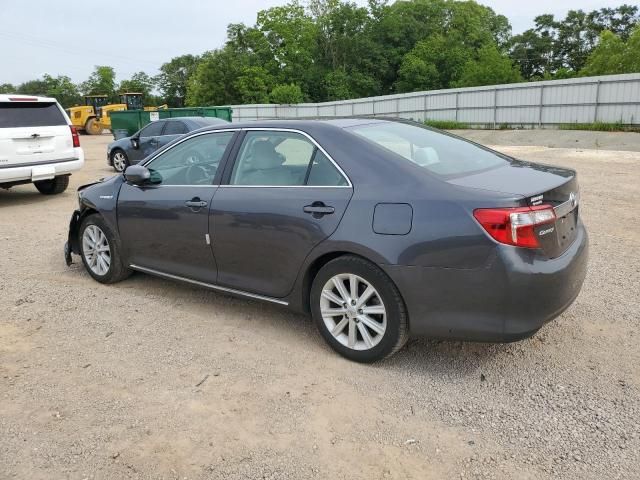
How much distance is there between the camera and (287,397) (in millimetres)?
3346

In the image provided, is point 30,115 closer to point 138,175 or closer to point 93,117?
point 138,175

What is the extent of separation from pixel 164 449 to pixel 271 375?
897mm

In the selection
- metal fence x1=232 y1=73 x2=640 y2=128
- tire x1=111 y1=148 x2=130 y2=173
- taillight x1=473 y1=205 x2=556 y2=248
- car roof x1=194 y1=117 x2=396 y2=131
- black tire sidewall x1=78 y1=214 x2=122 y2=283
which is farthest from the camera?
metal fence x1=232 y1=73 x2=640 y2=128

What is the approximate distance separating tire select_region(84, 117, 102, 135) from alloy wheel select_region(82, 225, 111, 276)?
3460 centimetres

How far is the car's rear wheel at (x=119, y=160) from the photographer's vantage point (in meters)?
15.0

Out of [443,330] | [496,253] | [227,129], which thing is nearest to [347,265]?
[443,330]

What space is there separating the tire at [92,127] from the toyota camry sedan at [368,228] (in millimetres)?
35343

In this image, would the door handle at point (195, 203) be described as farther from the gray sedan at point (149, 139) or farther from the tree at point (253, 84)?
the tree at point (253, 84)

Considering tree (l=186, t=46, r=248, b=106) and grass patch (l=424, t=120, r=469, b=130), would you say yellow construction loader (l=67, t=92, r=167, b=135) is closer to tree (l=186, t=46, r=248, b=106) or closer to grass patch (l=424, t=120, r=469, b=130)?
grass patch (l=424, t=120, r=469, b=130)

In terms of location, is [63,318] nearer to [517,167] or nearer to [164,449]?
[164,449]

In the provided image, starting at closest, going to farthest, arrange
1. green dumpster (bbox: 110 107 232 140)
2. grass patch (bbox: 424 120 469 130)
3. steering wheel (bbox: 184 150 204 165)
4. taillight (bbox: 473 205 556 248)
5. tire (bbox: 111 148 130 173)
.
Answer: taillight (bbox: 473 205 556 248) → steering wheel (bbox: 184 150 204 165) → tire (bbox: 111 148 130 173) → green dumpster (bbox: 110 107 232 140) → grass patch (bbox: 424 120 469 130)

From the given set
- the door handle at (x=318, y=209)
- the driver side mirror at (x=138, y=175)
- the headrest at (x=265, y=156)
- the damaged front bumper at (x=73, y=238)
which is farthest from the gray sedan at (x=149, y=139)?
the door handle at (x=318, y=209)

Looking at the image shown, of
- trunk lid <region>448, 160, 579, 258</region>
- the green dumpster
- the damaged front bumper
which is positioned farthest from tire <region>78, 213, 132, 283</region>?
the green dumpster

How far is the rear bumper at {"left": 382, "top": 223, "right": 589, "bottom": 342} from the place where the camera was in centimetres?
307
